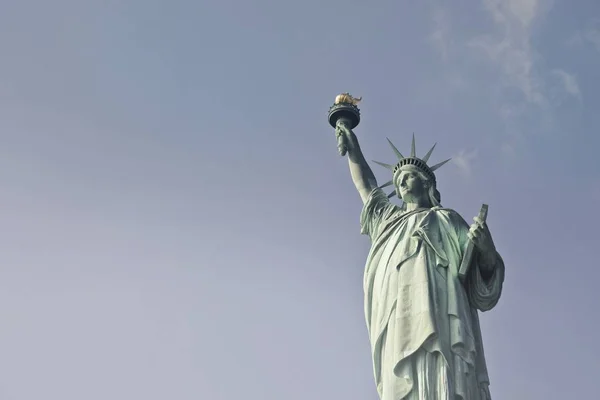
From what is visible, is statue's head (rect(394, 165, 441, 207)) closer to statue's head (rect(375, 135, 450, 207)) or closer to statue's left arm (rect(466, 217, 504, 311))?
statue's head (rect(375, 135, 450, 207))

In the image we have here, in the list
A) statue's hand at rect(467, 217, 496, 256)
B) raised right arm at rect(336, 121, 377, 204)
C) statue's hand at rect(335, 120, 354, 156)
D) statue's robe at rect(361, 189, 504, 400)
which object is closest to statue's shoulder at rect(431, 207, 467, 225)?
statue's robe at rect(361, 189, 504, 400)

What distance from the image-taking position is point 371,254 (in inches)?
660

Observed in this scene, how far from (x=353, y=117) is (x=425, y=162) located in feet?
8.00

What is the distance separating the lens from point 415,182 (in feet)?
57.4

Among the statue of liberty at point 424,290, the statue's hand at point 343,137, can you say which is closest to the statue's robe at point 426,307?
the statue of liberty at point 424,290

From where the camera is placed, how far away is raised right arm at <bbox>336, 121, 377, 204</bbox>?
18484 mm

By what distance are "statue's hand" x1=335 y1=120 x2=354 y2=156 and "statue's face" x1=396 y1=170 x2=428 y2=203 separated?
6.46 ft

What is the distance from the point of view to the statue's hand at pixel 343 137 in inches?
760

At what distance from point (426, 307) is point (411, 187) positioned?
3312 mm

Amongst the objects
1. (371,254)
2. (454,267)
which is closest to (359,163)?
(371,254)

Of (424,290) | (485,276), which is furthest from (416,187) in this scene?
(424,290)

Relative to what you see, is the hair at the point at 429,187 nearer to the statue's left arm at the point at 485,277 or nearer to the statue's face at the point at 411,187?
the statue's face at the point at 411,187

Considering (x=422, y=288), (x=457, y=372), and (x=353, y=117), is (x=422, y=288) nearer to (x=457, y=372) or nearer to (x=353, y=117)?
(x=457, y=372)

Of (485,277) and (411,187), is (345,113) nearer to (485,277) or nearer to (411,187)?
(411,187)
